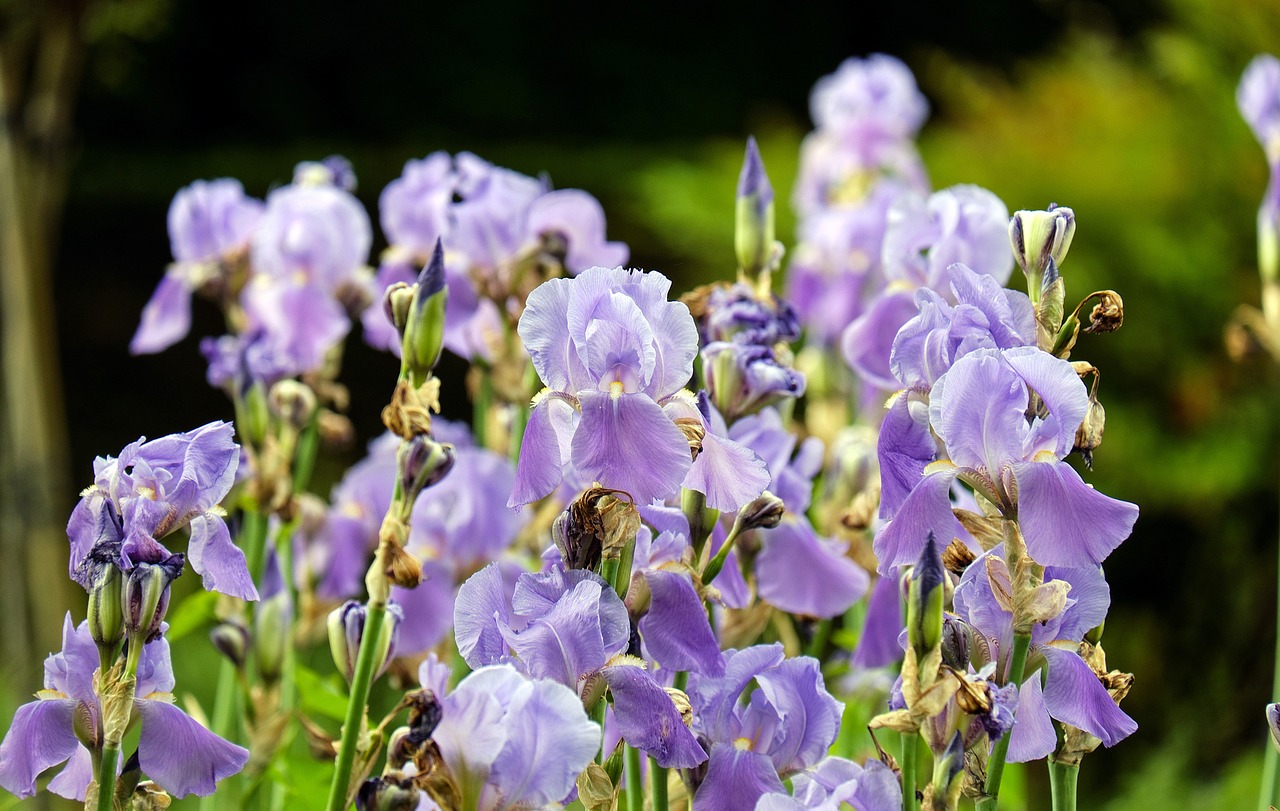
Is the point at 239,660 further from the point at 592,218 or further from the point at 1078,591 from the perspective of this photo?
the point at 1078,591

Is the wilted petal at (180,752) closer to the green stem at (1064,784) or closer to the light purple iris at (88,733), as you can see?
the light purple iris at (88,733)

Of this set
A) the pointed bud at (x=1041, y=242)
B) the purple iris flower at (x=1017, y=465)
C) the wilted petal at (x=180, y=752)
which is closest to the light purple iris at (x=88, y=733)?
the wilted petal at (x=180, y=752)

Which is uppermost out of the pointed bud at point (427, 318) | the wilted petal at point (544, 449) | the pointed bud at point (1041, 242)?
the pointed bud at point (1041, 242)

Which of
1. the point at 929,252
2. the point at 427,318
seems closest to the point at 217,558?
the point at 427,318

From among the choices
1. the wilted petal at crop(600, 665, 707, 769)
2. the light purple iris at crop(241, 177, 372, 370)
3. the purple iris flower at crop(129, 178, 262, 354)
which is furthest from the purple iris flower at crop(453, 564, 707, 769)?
the purple iris flower at crop(129, 178, 262, 354)

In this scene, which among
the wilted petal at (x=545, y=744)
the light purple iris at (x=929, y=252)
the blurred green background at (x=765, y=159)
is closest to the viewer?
the wilted petal at (x=545, y=744)

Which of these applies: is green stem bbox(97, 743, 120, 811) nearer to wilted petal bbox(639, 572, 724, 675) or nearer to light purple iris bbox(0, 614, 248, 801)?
light purple iris bbox(0, 614, 248, 801)
